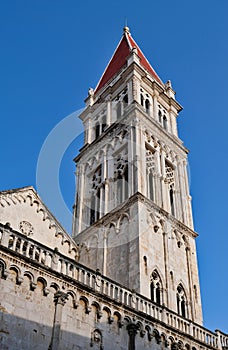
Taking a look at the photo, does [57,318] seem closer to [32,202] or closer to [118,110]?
[32,202]

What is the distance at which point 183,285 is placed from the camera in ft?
72.1

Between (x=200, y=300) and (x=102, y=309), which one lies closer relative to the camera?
(x=102, y=309)

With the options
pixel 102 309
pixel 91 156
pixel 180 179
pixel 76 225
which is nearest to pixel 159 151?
pixel 180 179

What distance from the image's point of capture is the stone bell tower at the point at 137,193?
21031mm

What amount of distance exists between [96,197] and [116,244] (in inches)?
180

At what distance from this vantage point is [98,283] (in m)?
15.7

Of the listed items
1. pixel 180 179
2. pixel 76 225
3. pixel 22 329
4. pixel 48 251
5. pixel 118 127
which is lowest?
pixel 22 329

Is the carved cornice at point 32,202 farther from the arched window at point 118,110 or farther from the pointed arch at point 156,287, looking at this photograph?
the arched window at point 118,110

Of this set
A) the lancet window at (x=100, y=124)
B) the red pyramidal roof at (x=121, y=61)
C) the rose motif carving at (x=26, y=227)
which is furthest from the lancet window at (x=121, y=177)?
the red pyramidal roof at (x=121, y=61)

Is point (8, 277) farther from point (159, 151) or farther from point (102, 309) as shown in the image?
point (159, 151)

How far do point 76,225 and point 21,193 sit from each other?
5594 mm

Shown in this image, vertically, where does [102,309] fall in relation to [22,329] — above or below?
above

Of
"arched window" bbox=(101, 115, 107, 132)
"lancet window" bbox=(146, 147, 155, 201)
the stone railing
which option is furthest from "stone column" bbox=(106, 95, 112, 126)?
the stone railing

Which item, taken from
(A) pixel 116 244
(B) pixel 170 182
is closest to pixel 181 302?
(A) pixel 116 244
